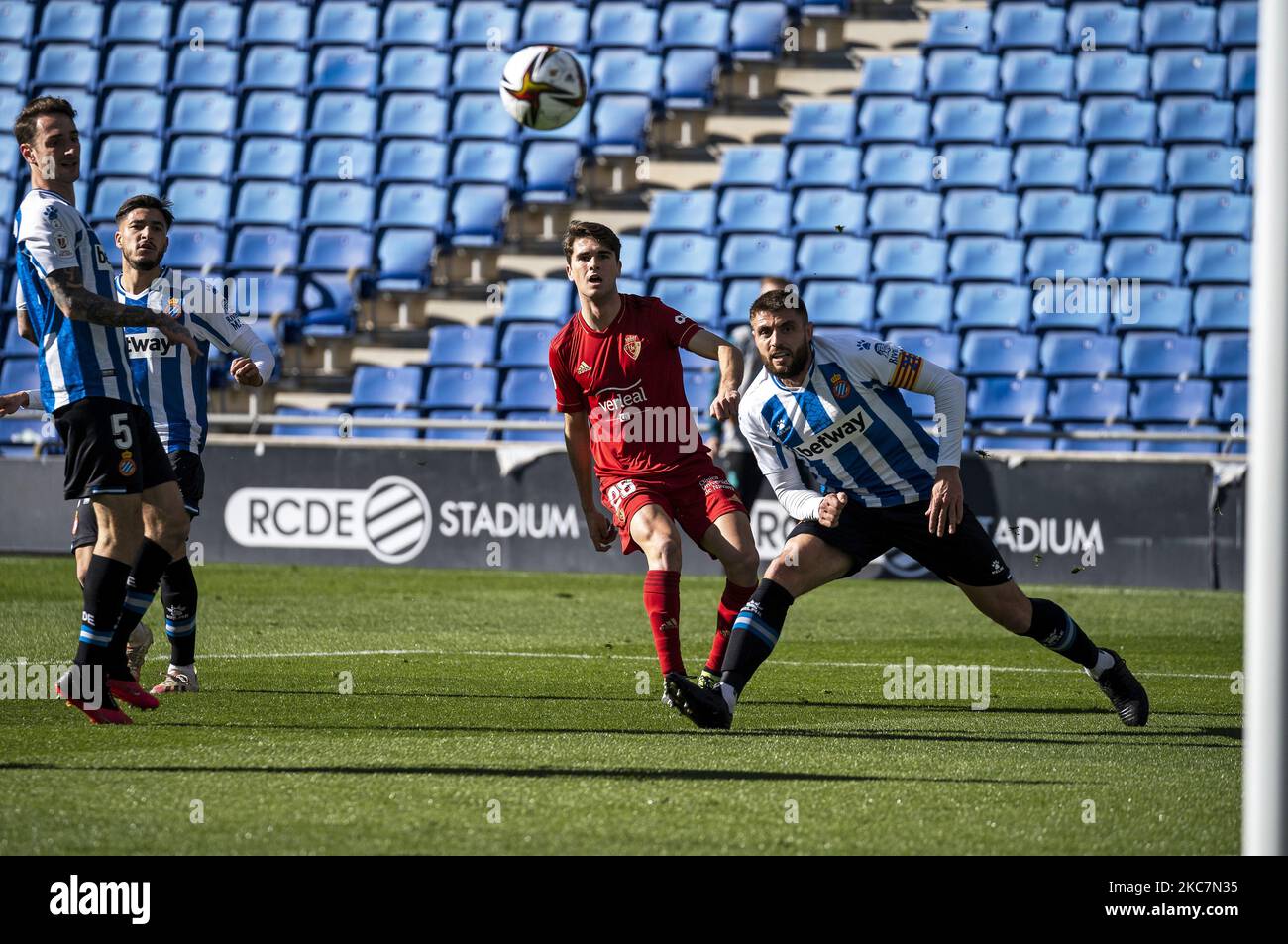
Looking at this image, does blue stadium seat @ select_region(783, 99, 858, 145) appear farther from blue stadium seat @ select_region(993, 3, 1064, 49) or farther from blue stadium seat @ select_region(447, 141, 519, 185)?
blue stadium seat @ select_region(447, 141, 519, 185)

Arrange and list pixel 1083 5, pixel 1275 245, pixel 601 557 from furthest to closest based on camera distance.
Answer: pixel 1083 5, pixel 601 557, pixel 1275 245

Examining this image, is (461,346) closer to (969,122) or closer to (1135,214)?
(969,122)

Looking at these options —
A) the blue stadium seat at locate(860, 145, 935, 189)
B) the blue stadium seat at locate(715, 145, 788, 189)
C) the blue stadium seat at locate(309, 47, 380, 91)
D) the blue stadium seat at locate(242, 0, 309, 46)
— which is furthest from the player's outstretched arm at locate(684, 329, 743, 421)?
the blue stadium seat at locate(242, 0, 309, 46)

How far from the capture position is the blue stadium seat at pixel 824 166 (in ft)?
62.8

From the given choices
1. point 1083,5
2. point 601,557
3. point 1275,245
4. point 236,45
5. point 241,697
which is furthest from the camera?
point 236,45

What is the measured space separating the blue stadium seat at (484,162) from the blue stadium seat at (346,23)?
7.59 feet

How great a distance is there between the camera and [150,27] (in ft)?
Result: 72.1

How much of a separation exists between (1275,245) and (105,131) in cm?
1975

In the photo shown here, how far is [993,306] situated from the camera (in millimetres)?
17641

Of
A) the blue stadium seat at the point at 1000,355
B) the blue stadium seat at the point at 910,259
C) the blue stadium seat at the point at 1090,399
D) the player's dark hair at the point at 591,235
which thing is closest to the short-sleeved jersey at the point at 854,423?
the player's dark hair at the point at 591,235
